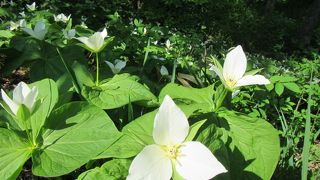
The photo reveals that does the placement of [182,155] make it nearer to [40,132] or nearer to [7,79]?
[40,132]

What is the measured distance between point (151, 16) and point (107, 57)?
5102 millimetres

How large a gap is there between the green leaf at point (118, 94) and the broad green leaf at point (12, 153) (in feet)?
0.80

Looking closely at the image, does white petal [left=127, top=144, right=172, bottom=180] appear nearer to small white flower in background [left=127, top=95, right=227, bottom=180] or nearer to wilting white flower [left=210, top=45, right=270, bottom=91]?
small white flower in background [left=127, top=95, right=227, bottom=180]

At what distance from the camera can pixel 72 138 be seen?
94 cm

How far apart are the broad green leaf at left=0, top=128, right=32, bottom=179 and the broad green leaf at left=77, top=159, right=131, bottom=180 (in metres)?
0.14

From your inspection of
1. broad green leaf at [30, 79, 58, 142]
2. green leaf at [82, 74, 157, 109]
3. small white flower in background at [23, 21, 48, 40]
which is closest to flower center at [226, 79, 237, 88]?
green leaf at [82, 74, 157, 109]

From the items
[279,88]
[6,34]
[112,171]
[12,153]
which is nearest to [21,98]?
[12,153]

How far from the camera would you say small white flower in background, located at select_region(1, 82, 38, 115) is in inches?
34.6

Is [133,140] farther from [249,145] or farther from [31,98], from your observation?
[249,145]

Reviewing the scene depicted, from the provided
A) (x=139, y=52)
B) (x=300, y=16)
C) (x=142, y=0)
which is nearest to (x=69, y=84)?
(x=139, y=52)

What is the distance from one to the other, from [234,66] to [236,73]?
0.02m

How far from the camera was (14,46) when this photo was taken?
5.08 feet

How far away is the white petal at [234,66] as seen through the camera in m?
1.13

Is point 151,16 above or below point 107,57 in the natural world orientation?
below
